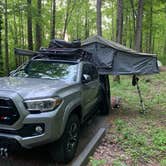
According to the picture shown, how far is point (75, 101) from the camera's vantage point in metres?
5.37

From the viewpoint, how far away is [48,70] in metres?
6.27

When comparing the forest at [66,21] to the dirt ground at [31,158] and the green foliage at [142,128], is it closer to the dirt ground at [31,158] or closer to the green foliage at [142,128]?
the green foliage at [142,128]

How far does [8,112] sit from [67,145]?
1222 millimetres

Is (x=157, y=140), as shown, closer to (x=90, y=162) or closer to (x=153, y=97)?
(x=90, y=162)

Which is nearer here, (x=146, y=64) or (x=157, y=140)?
(x=157, y=140)

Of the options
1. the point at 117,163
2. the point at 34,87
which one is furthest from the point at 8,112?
→ the point at 117,163

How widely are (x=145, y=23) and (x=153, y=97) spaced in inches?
702

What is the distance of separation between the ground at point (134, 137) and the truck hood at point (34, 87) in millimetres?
1555

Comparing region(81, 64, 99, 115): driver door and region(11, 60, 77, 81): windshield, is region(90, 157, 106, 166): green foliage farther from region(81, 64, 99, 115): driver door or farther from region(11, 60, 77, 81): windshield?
region(11, 60, 77, 81): windshield

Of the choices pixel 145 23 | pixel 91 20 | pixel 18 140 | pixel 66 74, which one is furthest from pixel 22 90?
pixel 91 20

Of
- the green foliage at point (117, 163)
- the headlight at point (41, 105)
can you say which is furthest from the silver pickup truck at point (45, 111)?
the green foliage at point (117, 163)

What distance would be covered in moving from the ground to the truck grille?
5.71 feet

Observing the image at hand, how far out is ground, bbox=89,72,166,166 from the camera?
573 centimetres

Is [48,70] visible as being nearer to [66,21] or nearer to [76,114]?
[76,114]
